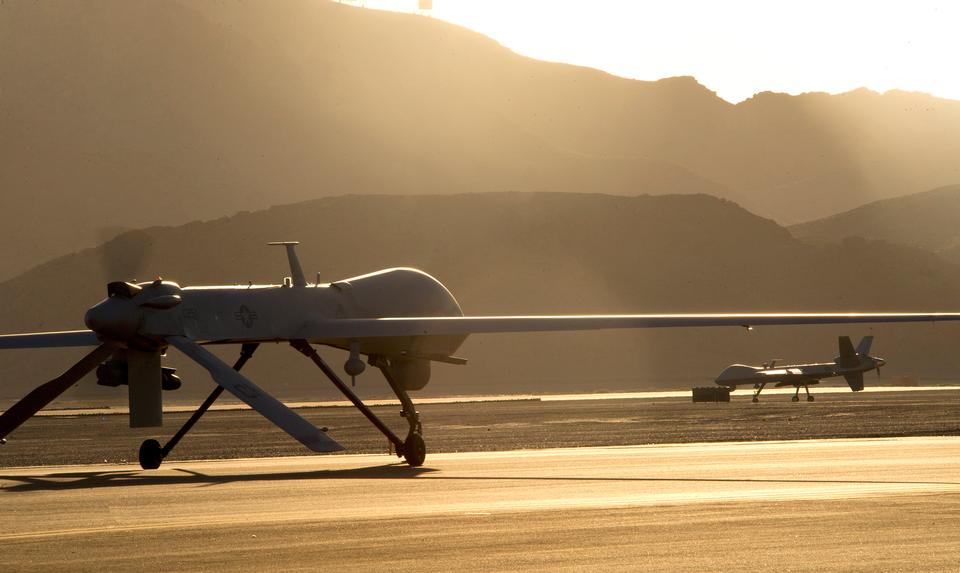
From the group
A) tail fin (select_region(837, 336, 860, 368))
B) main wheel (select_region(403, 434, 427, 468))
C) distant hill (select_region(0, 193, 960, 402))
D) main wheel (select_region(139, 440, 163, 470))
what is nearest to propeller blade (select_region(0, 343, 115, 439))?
main wheel (select_region(139, 440, 163, 470))

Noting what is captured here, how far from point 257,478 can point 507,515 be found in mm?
9671

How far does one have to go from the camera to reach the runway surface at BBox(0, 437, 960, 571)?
15.7m

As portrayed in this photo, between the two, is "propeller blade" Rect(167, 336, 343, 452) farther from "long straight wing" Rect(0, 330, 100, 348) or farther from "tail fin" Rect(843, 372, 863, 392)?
"tail fin" Rect(843, 372, 863, 392)

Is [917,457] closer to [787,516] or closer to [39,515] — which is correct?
[787,516]

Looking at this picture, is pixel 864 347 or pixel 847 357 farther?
pixel 864 347

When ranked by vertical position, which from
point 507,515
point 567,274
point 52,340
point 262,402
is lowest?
point 507,515

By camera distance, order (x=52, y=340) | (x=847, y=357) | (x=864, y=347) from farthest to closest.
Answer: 1. (x=864, y=347)
2. (x=847, y=357)
3. (x=52, y=340)

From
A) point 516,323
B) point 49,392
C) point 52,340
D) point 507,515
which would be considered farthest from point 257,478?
point 507,515

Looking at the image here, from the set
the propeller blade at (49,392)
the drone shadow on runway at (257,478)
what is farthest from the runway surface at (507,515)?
the propeller blade at (49,392)

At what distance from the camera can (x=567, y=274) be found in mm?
175000

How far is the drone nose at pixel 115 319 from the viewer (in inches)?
1028

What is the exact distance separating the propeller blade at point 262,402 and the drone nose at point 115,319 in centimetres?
83

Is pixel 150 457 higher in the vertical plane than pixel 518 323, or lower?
lower

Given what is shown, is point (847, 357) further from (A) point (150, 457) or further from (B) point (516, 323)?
(A) point (150, 457)
